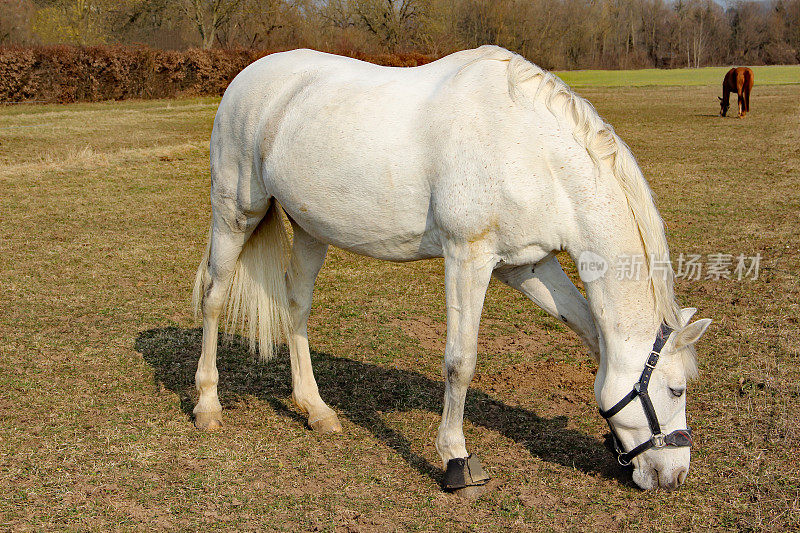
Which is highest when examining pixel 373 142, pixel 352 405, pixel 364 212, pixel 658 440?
pixel 373 142

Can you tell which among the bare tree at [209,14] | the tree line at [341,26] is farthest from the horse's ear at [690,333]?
the bare tree at [209,14]

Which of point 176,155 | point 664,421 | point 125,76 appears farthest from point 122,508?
point 125,76

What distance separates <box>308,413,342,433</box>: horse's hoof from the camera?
4029 mm

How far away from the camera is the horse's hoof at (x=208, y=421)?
13.3ft

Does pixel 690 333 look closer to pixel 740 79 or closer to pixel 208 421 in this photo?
pixel 208 421


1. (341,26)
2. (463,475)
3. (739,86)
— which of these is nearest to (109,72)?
(341,26)

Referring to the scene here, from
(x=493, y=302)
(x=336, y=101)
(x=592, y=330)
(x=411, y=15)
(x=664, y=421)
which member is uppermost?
(x=411, y=15)

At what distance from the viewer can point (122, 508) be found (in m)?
3.19

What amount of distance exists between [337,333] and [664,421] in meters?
3.11

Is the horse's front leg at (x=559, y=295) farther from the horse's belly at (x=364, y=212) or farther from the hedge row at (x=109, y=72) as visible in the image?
the hedge row at (x=109, y=72)

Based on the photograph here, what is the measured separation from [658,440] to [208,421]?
246 centimetres

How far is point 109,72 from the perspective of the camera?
2653cm

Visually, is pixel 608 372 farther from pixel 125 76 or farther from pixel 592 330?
pixel 125 76

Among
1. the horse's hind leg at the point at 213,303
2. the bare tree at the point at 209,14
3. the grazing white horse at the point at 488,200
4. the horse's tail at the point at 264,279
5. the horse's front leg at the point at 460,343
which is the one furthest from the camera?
the bare tree at the point at 209,14
